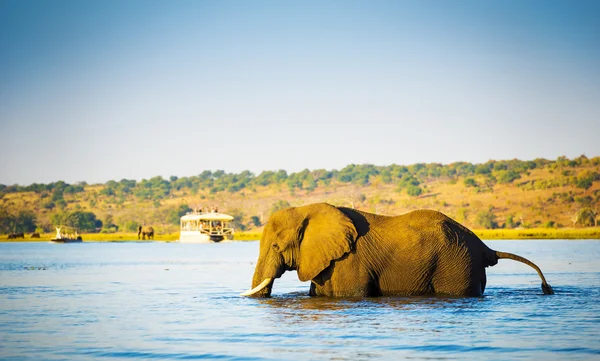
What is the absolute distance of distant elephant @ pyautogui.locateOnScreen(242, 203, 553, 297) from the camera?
20234 millimetres

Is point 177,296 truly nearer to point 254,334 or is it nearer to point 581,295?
point 254,334

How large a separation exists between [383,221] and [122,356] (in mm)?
8667

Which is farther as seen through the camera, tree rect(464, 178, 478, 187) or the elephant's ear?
tree rect(464, 178, 478, 187)

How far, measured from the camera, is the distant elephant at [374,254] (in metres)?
20.2

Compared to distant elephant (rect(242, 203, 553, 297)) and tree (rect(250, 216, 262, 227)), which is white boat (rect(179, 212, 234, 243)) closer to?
tree (rect(250, 216, 262, 227))

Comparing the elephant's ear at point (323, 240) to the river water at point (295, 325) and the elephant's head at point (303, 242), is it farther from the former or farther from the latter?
the river water at point (295, 325)

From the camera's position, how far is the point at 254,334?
52.3ft

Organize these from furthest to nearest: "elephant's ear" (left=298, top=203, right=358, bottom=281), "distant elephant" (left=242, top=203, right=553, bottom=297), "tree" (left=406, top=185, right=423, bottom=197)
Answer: "tree" (left=406, top=185, right=423, bottom=197)
"distant elephant" (left=242, top=203, right=553, bottom=297)
"elephant's ear" (left=298, top=203, right=358, bottom=281)

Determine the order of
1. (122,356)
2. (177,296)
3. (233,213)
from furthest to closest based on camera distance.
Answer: (233,213) < (177,296) < (122,356)

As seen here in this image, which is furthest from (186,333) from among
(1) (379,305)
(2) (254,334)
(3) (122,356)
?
(1) (379,305)

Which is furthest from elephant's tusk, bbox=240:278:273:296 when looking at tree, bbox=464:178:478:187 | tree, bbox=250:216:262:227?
tree, bbox=464:178:478:187

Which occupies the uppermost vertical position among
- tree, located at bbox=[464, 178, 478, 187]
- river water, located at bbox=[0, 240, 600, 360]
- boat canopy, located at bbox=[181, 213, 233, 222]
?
tree, located at bbox=[464, 178, 478, 187]

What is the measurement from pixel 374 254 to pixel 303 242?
165cm

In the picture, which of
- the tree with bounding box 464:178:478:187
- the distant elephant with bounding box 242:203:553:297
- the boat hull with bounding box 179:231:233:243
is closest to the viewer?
the distant elephant with bounding box 242:203:553:297
